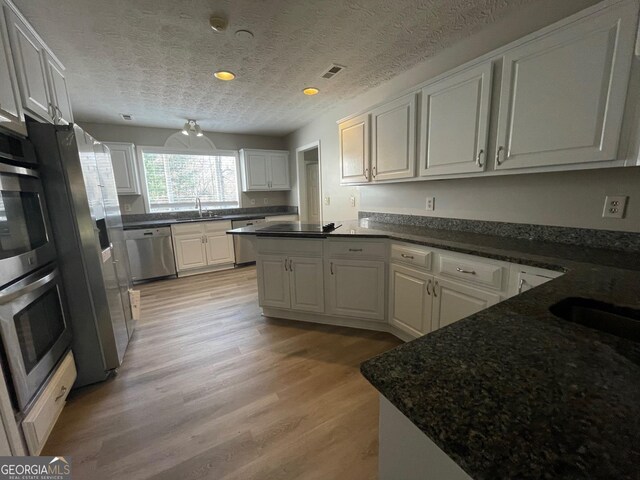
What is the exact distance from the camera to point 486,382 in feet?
1.61

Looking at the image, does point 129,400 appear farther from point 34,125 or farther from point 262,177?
point 262,177

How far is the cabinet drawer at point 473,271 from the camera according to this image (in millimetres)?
1517

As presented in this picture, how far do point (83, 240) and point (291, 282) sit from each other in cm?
157

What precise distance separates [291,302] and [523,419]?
2304 mm

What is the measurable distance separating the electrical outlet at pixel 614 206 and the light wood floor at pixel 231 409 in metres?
1.61

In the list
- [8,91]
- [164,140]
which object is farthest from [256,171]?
[8,91]

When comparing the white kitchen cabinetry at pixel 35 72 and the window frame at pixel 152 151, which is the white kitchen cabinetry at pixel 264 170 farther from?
the white kitchen cabinetry at pixel 35 72

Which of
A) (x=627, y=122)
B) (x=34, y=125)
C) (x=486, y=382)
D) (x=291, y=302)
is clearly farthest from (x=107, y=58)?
(x=627, y=122)

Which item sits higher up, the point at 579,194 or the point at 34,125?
the point at 34,125

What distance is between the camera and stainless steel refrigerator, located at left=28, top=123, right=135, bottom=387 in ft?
5.25

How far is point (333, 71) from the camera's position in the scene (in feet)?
8.22

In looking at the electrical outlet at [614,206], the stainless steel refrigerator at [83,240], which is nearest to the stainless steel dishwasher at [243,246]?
the stainless steel refrigerator at [83,240]

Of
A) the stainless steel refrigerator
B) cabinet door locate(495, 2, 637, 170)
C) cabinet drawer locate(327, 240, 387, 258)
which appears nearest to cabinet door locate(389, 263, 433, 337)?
cabinet drawer locate(327, 240, 387, 258)

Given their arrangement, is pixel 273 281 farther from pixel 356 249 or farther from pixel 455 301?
pixel 455 301
